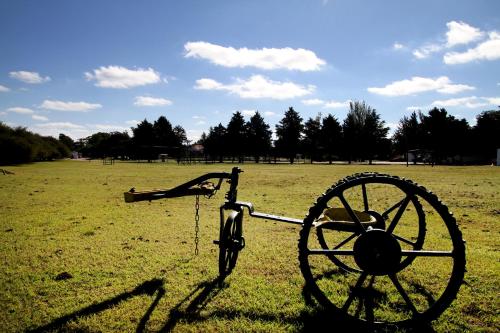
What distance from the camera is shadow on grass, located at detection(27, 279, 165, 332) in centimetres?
339

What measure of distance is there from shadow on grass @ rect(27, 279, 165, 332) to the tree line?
61.6 m

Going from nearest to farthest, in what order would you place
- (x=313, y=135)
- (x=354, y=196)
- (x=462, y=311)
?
A: (x=462, y=311), (x=354, y=196), (x=313, y=135)

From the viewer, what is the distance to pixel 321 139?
77.5 metres

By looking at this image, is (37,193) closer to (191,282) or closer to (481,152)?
(191,282)

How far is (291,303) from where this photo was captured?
12.9ft

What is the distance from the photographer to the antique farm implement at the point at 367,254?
309 cm

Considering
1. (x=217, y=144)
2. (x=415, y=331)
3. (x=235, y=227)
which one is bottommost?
(x=415, y=331)

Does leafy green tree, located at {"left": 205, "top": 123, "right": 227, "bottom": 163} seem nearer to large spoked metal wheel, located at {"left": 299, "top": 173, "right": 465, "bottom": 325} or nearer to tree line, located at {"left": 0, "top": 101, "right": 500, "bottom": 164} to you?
tree line, located at {"left": 0, "top": 101, "right": 500, "bottom": 164}

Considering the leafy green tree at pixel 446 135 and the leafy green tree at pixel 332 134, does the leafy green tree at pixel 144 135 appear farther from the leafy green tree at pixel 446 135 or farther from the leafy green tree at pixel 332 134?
the leafy green tree at pixel 446 135

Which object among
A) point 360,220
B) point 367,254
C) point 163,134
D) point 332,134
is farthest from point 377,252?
point 163,134

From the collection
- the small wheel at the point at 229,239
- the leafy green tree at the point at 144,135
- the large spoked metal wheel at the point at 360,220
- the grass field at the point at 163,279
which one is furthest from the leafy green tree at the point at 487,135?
the leafy green tree at the point at 144,135

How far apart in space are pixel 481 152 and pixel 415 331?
7848 centimetres

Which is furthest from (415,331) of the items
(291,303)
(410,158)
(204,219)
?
(410,158)

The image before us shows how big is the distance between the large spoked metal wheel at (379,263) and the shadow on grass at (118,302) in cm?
193
